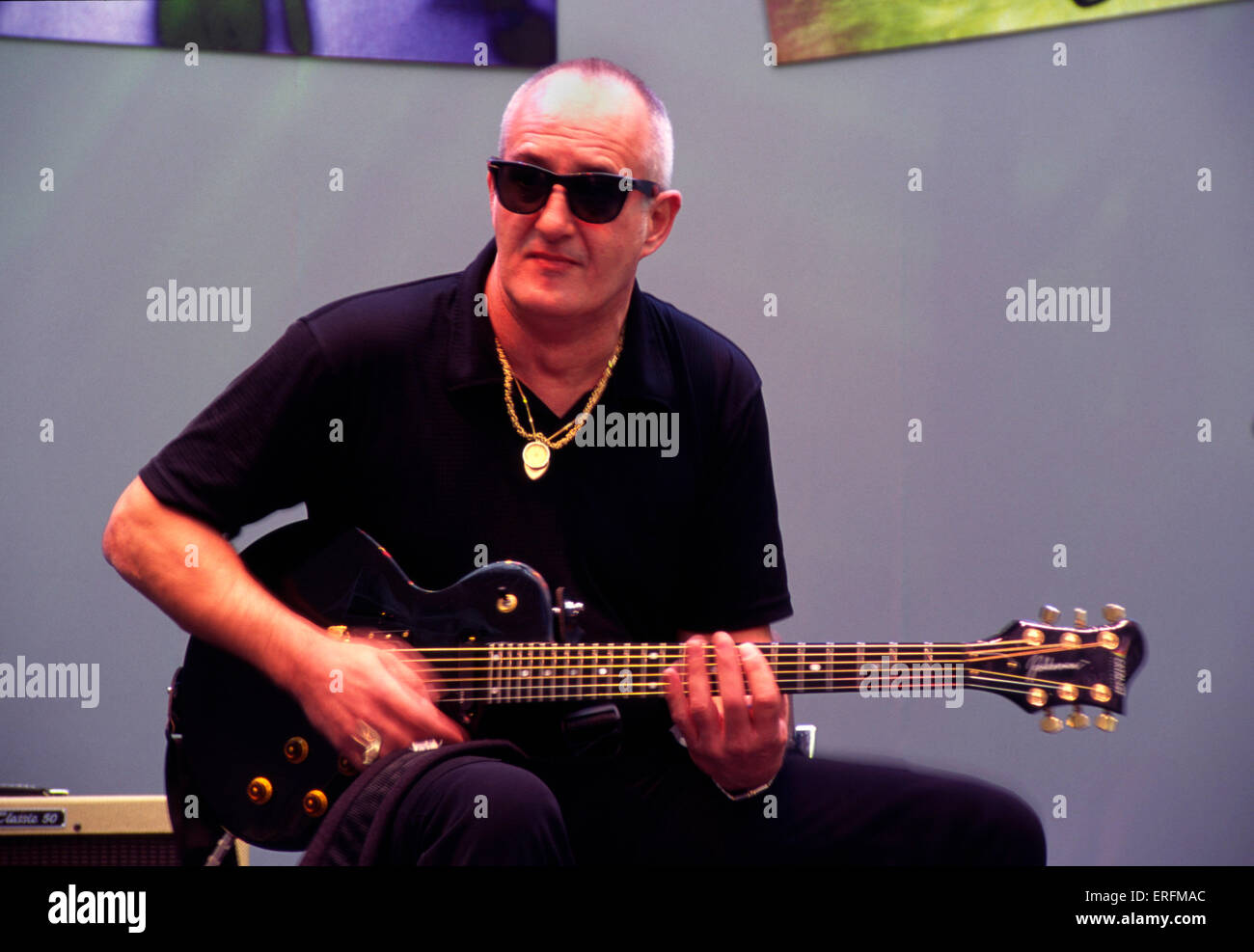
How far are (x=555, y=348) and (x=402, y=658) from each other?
0.63 metres

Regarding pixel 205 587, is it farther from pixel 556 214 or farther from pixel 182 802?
pixel 556 214

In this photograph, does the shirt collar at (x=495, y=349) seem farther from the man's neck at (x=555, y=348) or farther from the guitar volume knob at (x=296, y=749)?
the guitar volume knob at (x=296, y=749)

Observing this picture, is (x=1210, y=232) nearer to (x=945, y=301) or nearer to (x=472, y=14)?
(x=945, y=301)

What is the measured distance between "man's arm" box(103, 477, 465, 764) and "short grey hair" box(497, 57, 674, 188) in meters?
0.88

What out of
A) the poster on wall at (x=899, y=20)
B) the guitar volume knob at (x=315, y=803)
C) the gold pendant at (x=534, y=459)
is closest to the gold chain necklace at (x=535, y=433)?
the gold pendant at (x=534, y=459)

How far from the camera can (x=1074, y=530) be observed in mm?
3244

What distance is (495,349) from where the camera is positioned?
7.29 ft

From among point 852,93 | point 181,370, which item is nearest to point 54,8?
point 181,370

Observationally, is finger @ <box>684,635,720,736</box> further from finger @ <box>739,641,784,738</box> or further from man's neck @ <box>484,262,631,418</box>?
man's neck @ <box>484,262,631,418</box>

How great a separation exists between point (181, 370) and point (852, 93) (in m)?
1.86

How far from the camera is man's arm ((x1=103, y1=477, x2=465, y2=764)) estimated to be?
1965mm

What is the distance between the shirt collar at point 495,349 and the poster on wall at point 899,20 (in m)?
1.14

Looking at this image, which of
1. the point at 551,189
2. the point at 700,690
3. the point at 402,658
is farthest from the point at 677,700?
the point at 551,189

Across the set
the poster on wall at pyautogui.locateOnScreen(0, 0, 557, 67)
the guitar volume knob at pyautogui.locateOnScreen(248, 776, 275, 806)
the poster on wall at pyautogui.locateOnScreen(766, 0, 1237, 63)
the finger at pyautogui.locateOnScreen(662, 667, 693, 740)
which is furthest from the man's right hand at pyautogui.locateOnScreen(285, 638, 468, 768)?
the poster on wall at pyautogui.locateOnScreen(766, 0, 1237, 63)
